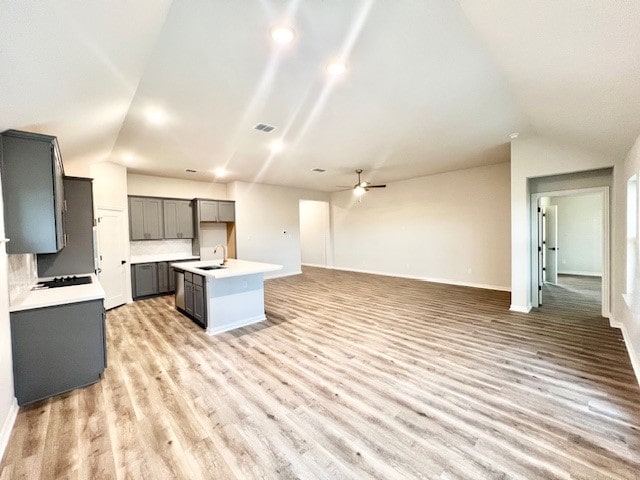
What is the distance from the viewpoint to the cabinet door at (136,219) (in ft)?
19.6

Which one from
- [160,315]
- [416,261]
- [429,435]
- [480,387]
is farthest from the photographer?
[416,261]

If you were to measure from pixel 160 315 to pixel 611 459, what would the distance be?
215 inches

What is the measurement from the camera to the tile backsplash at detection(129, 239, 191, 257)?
6.30 m

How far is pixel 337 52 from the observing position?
7.29 ft

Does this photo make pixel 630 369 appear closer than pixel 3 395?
No

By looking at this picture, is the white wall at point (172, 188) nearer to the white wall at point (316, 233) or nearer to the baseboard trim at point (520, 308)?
the white wall at point (316, 233)

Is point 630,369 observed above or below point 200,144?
below

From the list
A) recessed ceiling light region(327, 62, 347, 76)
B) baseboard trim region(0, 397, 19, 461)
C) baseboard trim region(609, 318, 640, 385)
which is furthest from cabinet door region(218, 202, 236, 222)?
baseboard trim region(609, 318, 640, 385)

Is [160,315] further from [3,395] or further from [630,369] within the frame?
[630,369]

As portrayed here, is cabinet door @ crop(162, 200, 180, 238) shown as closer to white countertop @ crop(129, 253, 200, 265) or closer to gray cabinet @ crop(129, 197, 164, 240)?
gray cabinet @ crop(129, 197, 164, 240)

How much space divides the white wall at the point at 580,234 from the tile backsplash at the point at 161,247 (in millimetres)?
9941

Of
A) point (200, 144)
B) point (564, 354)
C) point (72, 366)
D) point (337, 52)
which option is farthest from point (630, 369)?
point (200, 144)

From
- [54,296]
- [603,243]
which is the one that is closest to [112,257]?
[54,296]

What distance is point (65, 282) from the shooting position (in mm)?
3338
